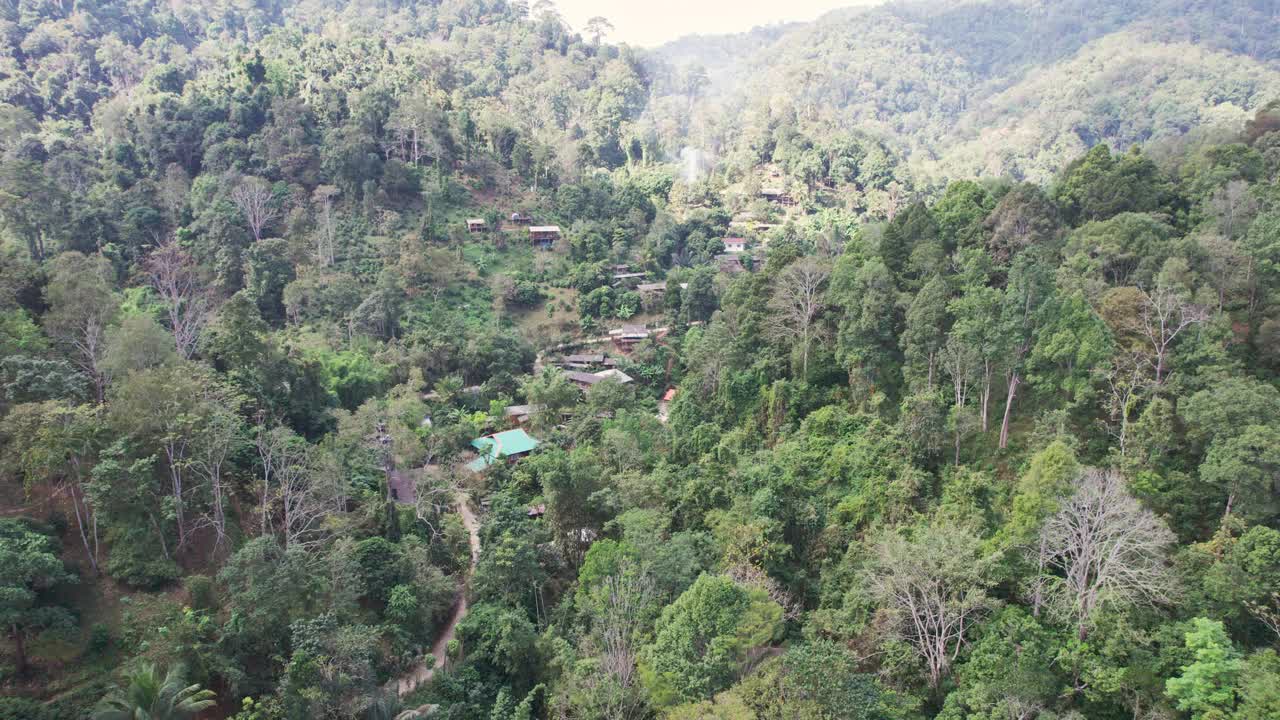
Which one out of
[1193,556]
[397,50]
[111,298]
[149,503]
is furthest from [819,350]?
[397,50]

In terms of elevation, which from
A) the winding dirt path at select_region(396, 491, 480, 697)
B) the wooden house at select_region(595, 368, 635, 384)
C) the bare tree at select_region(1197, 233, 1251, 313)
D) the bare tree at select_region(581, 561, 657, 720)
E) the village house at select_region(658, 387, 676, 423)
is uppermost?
the bare tree at select_region(1197, 233, 1251, 313)

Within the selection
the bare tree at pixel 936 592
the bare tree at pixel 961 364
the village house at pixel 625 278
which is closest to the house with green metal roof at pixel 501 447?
the village house at pixel 625 278

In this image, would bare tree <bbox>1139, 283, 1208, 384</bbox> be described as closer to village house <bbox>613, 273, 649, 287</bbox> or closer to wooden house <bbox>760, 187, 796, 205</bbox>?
village house <bbox>613, 273, 649, 287</bbox>

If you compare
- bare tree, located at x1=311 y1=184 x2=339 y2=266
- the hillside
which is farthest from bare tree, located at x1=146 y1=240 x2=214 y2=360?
the hillside

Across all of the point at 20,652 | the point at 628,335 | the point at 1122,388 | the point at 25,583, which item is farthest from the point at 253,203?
the point at 1122,388

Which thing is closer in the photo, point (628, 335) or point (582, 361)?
point (582, 361)

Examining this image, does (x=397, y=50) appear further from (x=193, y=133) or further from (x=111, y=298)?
(x=111, y=298)

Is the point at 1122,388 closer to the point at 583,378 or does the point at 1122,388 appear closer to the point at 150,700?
the point at 150,700
